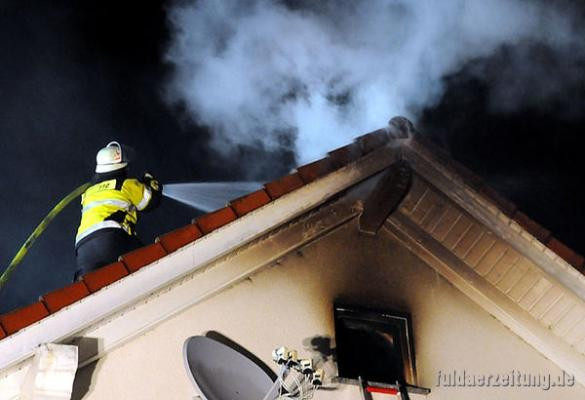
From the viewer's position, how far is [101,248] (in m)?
7.65

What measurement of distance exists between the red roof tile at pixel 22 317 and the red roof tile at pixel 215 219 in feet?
3.99

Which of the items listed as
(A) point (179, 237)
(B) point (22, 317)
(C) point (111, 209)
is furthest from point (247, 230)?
(C) point (111, 209)

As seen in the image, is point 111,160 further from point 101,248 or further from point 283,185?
point 283,185

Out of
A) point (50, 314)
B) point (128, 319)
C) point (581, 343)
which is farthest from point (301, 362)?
point (581, 343)

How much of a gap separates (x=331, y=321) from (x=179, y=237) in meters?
1.37

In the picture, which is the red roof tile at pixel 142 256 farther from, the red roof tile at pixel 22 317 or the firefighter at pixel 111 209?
the firefighter at pixel 111 209

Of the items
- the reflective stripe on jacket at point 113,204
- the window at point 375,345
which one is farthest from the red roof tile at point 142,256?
the reflective stripe on jacket at point 113,204

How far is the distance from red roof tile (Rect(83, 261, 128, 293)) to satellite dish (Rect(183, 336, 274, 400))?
1.91 feet

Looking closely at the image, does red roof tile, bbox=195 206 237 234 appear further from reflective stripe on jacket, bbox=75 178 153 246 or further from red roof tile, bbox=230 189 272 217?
reflective stripe on jacket, bbox=75 178 153 246

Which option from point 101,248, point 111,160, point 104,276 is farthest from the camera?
point 111,160

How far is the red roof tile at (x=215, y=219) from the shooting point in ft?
20.2

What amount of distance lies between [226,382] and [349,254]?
5.79 ft

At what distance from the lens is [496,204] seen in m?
7.08

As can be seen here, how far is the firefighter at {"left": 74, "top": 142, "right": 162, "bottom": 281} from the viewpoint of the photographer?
767 centimetres
